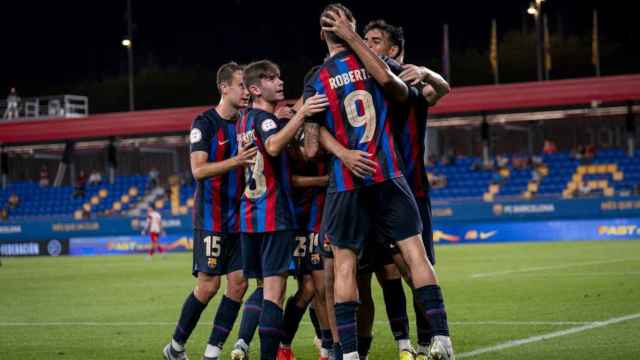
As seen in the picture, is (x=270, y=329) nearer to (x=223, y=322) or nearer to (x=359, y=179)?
(x=223, y=322)

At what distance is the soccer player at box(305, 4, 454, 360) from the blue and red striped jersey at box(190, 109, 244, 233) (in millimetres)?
1527

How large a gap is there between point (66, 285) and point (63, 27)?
189 ft

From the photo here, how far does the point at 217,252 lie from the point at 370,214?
1848 millimetres

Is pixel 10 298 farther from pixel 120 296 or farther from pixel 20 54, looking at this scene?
pixel 20 54

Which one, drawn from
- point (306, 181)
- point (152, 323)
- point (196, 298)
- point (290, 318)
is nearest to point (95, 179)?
point (152, 323)

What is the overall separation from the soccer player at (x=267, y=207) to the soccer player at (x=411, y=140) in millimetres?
808

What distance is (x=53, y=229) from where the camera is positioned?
43406 mm

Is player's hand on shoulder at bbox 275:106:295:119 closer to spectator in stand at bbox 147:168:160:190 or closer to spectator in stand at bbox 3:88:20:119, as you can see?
spectator in stand at bbox 147:168:160:190

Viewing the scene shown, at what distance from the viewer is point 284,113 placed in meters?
8.36

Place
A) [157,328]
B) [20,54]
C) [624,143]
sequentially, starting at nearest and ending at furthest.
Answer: [157,328]
[624,143]
[20,54]

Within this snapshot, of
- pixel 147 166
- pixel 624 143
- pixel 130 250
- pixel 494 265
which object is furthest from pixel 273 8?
pixel 494 265

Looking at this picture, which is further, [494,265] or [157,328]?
[494,265]

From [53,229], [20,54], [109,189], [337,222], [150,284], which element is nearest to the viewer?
[337,222]

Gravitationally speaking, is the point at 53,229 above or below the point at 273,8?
below
